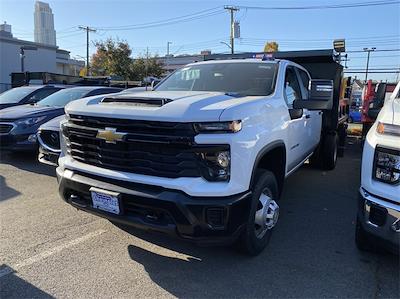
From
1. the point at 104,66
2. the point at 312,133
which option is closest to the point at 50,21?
the point at 104,66

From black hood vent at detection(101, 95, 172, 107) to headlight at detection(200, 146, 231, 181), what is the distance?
0.64 metres

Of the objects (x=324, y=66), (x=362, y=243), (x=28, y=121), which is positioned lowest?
(x=362, y=243)

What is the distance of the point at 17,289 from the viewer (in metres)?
3.18

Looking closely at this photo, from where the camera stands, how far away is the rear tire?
7.27 metres

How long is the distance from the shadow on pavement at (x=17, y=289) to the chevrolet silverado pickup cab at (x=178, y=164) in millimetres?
786

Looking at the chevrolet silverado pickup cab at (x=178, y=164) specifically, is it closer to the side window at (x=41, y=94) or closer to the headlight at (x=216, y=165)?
the headlight at (x=216, y=165)

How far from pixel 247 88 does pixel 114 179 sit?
1961 mm

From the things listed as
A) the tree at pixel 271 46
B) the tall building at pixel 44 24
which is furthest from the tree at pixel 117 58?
the tall building at pixel 44 24

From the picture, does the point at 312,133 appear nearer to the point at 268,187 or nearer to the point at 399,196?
the point at 268,187

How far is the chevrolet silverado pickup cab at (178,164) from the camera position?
3.11 meters

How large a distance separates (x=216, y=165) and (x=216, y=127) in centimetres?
30

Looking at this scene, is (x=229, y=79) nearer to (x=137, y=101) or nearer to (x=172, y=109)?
(x=137, y=101)

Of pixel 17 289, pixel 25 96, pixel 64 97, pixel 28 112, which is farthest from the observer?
pixel 25 96

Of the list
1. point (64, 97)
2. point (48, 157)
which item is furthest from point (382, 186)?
point (64, 97)
